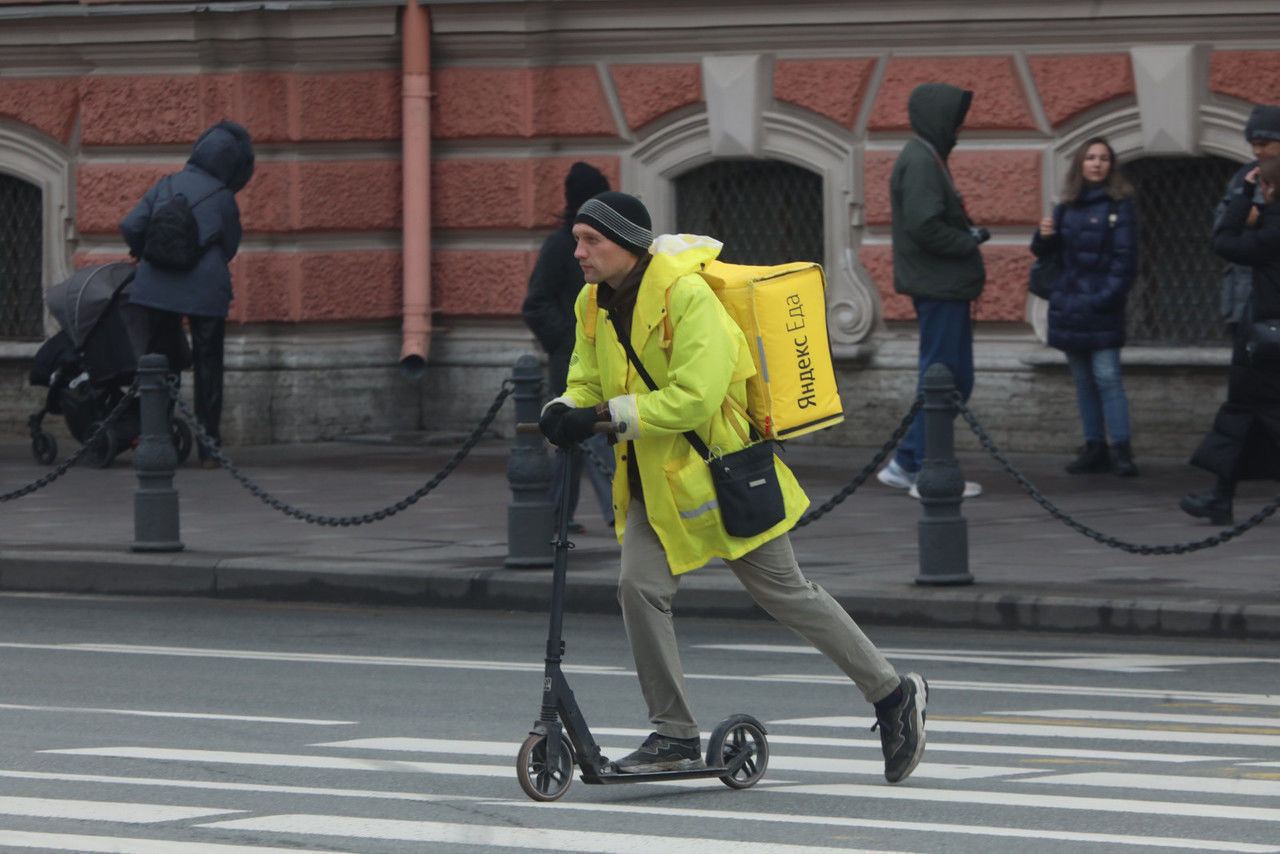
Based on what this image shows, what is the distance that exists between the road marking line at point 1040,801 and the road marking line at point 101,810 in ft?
4.83

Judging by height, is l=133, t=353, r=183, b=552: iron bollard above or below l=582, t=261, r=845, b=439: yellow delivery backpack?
below

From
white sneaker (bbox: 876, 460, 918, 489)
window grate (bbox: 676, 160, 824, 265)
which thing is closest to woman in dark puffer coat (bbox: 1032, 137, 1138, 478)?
white sneaker (bbox: 876, 460, 918, 489)

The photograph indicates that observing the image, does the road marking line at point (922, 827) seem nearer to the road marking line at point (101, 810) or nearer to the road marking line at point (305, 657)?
the road marking line at point (101, 810)

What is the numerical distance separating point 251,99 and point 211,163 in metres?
1.39

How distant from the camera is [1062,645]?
9.45 m

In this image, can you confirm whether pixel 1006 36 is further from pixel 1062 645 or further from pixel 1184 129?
pixel 1062 645

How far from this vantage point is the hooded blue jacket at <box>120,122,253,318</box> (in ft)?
48.5

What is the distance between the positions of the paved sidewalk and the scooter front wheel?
3803 mm

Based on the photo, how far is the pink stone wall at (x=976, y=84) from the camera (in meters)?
15.1

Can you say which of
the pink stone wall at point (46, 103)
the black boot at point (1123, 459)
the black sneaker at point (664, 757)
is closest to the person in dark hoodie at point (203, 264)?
the pink stone wall at point (46, 103)

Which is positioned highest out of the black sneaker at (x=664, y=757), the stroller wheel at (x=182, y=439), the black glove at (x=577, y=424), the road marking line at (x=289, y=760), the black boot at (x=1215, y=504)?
the black glove at (x=577, y=424)

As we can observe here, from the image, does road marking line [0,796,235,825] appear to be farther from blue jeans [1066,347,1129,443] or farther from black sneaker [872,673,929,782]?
blue jeans [1066,347,1129,443]

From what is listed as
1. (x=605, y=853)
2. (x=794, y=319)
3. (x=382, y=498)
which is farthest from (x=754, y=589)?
(x=382, y=498)

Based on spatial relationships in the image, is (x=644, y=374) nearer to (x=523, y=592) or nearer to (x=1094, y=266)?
(x=523, y=592)
